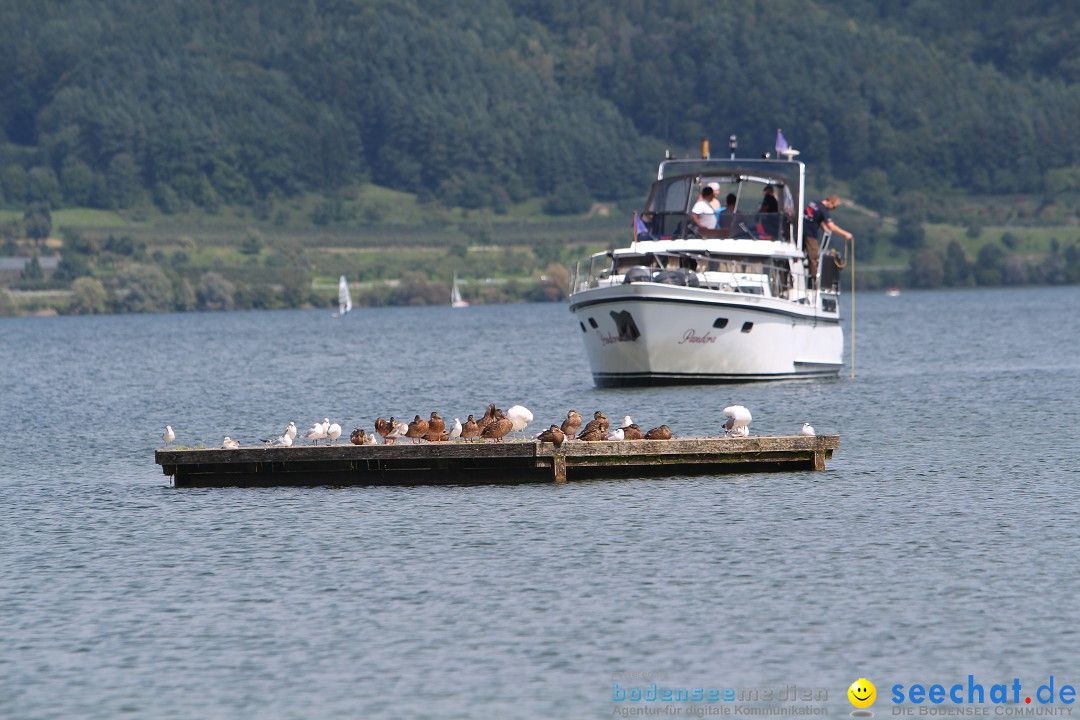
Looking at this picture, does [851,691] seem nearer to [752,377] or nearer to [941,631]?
[941,631]

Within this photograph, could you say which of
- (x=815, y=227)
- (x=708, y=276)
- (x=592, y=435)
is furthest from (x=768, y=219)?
(x=592, y=435)

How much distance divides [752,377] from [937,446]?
13.4 m

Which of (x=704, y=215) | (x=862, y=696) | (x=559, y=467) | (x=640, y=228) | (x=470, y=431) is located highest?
(x=704, y=215)

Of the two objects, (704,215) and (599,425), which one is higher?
(704,215)

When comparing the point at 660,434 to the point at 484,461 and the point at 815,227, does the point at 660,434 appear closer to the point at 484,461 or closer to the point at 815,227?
the point at 484,461

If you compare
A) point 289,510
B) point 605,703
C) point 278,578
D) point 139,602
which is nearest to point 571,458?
point 289,510

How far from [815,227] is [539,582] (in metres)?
36.2

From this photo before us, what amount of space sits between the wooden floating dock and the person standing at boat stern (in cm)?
2380

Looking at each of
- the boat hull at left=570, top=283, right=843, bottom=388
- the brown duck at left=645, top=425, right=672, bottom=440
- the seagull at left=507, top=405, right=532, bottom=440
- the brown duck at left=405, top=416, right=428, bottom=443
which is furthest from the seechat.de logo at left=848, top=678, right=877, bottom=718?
the boat hull at left=570, top=283, right=843, bottom=388

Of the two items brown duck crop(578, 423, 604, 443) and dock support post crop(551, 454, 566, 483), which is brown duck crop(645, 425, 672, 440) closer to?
brown duck crop(578, 423, 604, 443)

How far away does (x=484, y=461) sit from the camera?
35.2 m

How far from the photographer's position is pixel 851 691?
20438 millimetres

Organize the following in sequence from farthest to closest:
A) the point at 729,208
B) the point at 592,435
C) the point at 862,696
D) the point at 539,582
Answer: the point at 729,208 → the point at 592,435 → the point at 539,582 → the point at 862,696

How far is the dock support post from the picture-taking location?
35.1 metres
